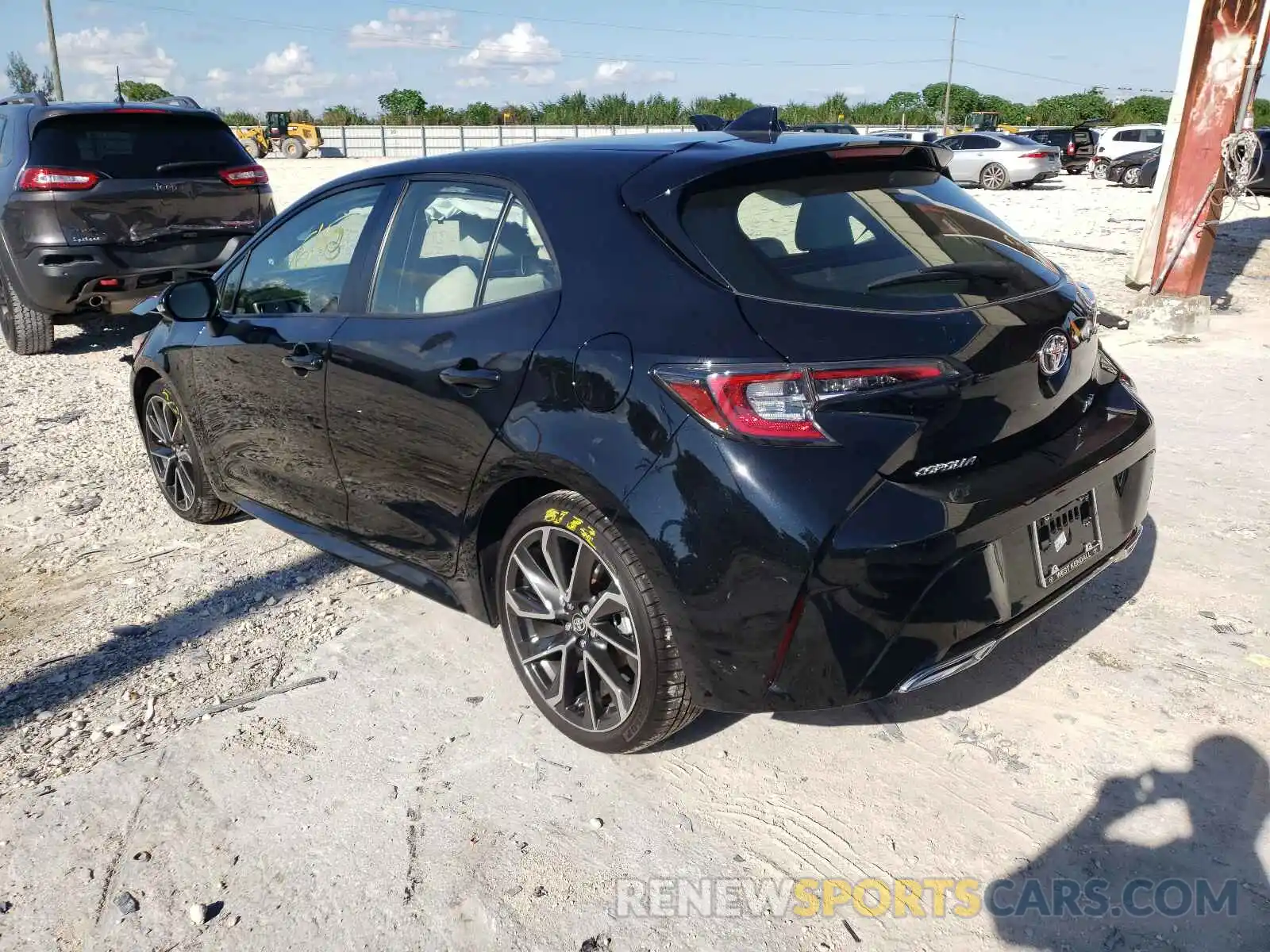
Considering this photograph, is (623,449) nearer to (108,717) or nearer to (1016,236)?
(1016,236)

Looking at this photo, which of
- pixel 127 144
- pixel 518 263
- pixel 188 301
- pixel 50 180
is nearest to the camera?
pixel 518 263

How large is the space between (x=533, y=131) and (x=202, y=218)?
166 ft

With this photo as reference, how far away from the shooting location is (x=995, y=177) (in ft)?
83.3

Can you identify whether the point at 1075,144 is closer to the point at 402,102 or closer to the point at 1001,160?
the point at 1001,160

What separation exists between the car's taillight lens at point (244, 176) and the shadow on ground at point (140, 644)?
5.11 metres

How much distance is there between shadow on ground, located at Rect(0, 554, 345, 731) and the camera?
3338 millimetres

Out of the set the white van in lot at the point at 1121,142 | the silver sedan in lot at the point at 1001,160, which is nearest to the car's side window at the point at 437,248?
the silver sedan in lot at the point at 1001,160

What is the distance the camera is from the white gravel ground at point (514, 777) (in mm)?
2383

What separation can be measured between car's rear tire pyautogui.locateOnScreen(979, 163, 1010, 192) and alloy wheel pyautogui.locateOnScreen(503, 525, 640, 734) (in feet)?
82.3

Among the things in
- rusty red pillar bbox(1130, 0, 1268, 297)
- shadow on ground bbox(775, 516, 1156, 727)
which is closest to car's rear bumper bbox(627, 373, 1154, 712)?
shadow on ground bbox(775, 516, 1156, 727)

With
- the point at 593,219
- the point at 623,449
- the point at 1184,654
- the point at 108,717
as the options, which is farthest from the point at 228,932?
the point at 1184,654

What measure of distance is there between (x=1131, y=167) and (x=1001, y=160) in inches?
131

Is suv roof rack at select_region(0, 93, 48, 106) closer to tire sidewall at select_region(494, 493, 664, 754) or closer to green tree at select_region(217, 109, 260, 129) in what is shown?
tire sidewall at select_region(494, 493, 664, 754)

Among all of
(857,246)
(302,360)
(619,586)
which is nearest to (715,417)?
(619,586)
